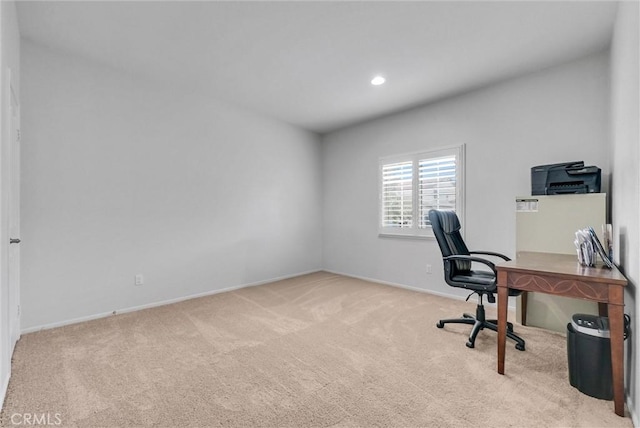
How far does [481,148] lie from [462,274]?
1.76 m

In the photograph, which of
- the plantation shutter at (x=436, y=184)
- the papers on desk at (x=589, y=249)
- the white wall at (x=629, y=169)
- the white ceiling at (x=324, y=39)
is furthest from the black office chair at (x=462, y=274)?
the white ceiling at (x=324, y=39)

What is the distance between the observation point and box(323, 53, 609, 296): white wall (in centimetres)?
307

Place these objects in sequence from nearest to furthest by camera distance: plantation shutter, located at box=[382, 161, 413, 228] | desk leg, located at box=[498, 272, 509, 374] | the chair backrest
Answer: desk leg, located at box=[498, 272, 509, 374] → the chair backrest → plantation shutter, located at box=[382, 161, 413, 228]

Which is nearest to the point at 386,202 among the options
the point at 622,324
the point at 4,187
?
the point at 622,324

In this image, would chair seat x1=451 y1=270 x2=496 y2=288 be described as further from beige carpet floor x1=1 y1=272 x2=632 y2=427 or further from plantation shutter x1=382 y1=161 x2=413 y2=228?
plantation shutter x1=382 y1=161 x2=413 y2=228

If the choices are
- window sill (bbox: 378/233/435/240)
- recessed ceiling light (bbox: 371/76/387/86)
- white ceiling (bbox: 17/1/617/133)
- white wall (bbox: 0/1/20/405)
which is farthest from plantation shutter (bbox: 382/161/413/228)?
white wall (bbox: 0/1/20/405)

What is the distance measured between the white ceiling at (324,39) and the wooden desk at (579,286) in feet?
6.48

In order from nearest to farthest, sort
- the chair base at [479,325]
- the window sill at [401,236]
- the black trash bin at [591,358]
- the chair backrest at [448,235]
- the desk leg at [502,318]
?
the black trash bin at [591,358] < the desk leg at [502,318] < the chair base at [479,325] < the chair backrest at [448,235] < the window sill at [401,236]

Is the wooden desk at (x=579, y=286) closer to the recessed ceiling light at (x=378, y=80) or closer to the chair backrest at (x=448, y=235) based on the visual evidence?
the chair backrest at (x=448, y=235)

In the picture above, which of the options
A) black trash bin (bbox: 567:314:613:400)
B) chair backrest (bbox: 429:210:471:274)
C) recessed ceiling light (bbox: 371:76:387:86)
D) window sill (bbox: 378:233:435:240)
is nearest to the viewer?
black trash bin (bbox: 567:314:613:400)

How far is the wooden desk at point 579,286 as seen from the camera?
1.66 meters

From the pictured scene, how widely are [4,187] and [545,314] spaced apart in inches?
172

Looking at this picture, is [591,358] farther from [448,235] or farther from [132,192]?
[132,192]

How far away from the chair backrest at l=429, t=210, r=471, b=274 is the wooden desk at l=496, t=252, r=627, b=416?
2.13 feet
